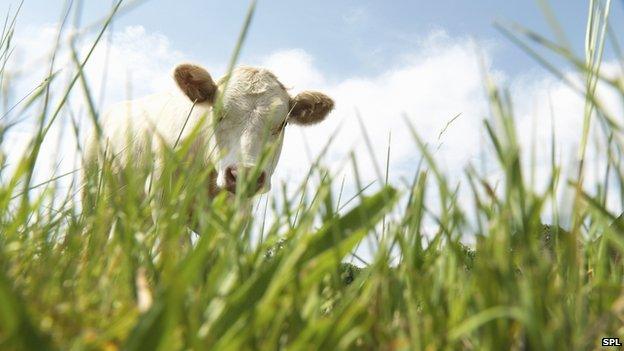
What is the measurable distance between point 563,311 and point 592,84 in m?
0.47

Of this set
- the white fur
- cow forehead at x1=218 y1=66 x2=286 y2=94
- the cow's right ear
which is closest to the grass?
the white fur

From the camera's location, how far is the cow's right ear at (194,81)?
229 inches

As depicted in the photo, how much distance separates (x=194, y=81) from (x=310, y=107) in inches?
57.2

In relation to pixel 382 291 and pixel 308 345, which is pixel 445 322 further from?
pixel 308 345

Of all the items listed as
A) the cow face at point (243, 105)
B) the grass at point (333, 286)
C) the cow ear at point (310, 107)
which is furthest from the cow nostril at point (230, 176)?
the grass at point (333, 286)

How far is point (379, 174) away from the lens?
0.97 meters

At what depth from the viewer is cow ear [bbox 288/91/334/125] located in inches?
267

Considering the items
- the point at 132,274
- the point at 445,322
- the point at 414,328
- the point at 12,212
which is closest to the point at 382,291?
the point at 445,322

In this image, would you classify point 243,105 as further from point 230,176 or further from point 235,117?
point 230,176

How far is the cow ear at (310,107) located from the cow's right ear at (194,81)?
101cm

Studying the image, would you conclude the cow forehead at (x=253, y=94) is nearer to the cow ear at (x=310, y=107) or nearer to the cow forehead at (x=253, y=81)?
the cow forehead at (x=253, y=81)

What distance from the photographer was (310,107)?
6914 millimetres

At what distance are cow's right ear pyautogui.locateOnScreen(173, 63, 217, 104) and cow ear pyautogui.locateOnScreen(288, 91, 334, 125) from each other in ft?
3.32

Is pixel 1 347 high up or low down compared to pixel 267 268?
down
